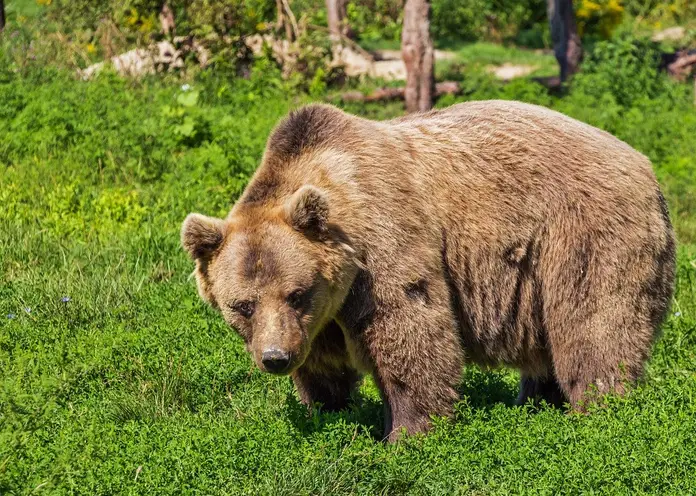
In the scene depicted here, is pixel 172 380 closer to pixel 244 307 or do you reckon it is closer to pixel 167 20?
pixel 244 307

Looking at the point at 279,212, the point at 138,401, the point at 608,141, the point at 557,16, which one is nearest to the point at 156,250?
the point at 138,401

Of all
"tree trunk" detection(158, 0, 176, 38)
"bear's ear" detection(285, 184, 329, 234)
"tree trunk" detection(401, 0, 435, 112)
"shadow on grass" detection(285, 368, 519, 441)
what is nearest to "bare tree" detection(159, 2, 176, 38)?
"tree trunk" detection(158, 0, 176, 38)

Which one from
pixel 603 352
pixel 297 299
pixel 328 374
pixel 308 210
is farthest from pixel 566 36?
pixel 297 299

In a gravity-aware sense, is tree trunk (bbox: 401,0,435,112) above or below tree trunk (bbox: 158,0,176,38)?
below

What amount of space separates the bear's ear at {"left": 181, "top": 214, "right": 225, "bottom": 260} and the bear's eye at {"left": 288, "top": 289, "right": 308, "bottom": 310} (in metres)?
0.49

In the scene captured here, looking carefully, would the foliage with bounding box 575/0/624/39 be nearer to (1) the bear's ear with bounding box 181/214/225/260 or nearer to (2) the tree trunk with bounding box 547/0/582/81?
(2) the tree trunk with bounding box 547/0/582/81

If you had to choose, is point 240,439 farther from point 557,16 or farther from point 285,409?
point 557,16


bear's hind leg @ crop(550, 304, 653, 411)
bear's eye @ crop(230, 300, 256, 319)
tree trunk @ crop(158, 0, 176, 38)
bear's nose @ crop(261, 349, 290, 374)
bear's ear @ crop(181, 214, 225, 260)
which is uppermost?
bear's ear @ crop(181, 214, 225, 260)

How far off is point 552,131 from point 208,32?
27.5 ft

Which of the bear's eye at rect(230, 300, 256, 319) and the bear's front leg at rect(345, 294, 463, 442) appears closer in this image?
the bear's eye at rect(230, 300, 256, 319)

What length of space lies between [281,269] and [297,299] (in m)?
0.17

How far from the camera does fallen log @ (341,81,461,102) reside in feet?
46.8

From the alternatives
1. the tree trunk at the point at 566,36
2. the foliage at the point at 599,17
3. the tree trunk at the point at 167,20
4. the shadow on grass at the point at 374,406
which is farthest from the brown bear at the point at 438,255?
the foliage at the point at 599,17

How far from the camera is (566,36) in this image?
601 inches
